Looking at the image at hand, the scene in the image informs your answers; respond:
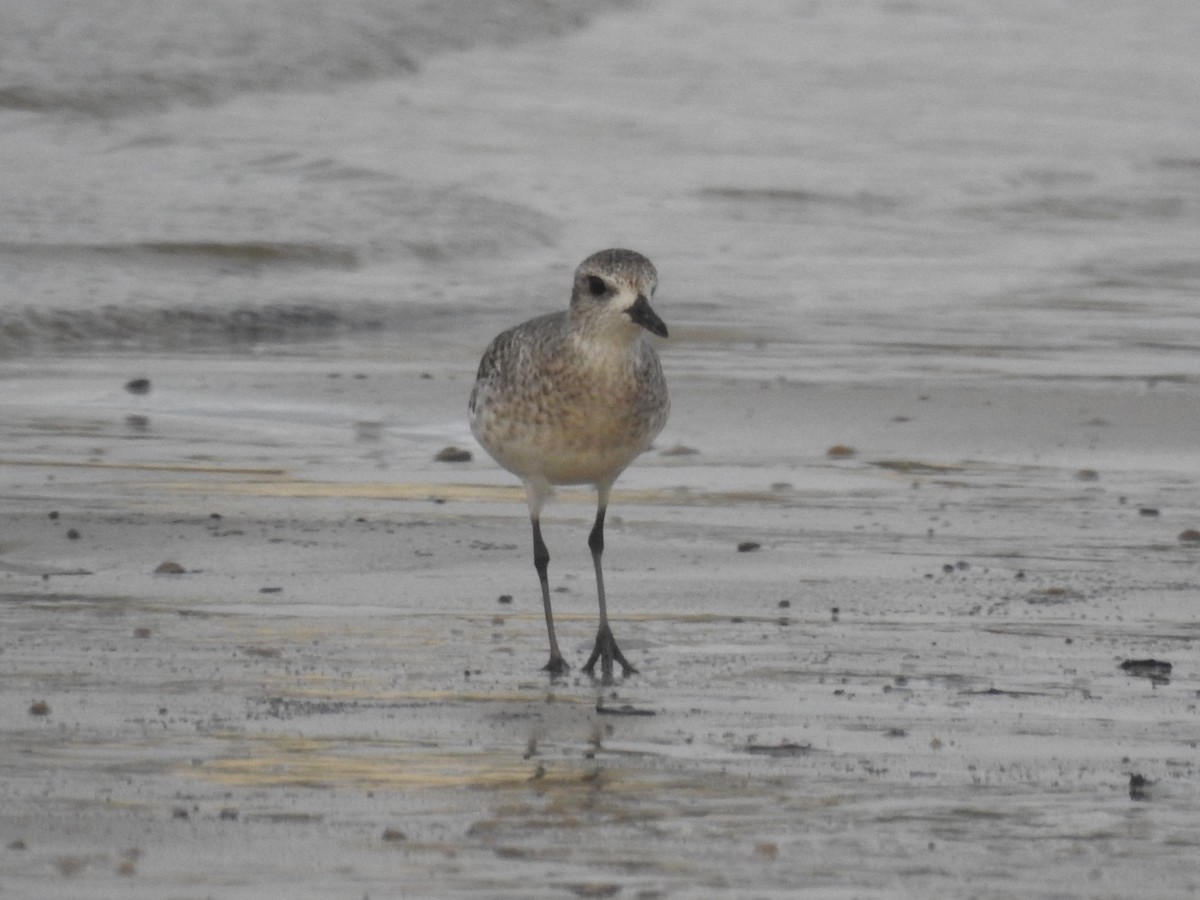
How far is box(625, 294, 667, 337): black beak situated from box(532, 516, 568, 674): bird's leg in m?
0.82

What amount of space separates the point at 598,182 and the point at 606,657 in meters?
12.4

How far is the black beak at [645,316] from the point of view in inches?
276

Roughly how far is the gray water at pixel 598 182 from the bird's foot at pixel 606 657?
507cm

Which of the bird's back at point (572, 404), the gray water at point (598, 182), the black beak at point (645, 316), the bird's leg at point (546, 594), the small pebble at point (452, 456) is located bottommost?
the gray water at point (598, 182)

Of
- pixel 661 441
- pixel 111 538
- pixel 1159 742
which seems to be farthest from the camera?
pixel 661 441

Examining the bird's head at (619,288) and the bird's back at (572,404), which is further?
the bird's back at (572,404)

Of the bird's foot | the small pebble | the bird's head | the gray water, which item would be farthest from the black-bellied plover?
the gray water

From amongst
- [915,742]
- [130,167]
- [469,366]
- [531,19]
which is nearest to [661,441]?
[469,366]

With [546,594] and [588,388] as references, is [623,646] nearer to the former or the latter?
[546,594]

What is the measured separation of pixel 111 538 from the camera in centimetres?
808

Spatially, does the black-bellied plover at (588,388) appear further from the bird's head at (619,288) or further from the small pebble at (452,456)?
the small pebble at (452,456)

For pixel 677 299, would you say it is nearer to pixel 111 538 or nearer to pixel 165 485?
pixel 165 485

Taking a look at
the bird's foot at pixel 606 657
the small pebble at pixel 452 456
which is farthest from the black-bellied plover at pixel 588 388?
the small pebble at pixel 452 456

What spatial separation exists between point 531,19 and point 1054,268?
1364 cm
